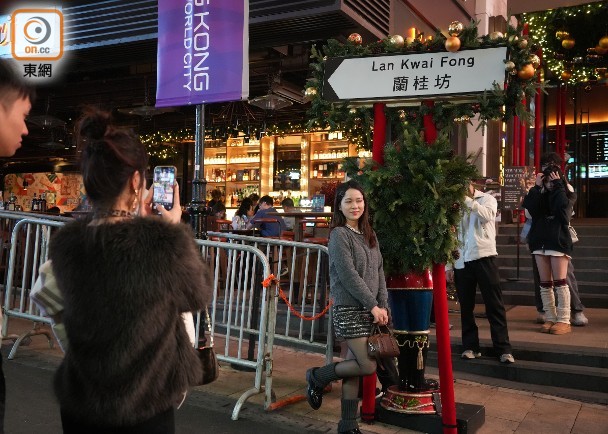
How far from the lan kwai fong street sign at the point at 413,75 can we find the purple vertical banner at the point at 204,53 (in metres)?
1.34

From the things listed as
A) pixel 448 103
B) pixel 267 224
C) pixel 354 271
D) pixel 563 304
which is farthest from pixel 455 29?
pixel 267 224

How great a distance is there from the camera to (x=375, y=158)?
4863mm

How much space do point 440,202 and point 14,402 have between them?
3691 millimetres

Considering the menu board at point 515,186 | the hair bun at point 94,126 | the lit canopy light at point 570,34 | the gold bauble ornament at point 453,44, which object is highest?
the lit canopy light at point 570,34

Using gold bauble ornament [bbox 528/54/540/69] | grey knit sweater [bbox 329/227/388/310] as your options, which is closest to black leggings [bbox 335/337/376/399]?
grey knit sweater [bbox 329/227/388/310]

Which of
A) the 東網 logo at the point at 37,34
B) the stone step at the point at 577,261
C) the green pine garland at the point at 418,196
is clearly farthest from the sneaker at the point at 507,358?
the 東網 logo at the point at 37,34

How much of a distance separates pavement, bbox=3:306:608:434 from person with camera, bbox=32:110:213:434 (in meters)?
2.50

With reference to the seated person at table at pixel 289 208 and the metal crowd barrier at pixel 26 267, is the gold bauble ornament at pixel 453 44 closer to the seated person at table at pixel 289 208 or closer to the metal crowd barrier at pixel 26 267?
the metal crowd barrier at pixel 26 267

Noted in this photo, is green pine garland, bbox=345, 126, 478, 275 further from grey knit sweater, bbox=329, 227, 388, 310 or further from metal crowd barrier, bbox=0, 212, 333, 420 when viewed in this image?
metal crowd barrier, bbox=0, 212, 333, 420

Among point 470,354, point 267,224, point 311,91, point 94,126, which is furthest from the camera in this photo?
point 267,224

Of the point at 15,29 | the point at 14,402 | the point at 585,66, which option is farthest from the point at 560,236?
the point at 585,66

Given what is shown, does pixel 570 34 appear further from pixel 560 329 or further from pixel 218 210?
pixel 560 329

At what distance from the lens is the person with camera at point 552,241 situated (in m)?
7.18

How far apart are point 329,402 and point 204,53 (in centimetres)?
350
